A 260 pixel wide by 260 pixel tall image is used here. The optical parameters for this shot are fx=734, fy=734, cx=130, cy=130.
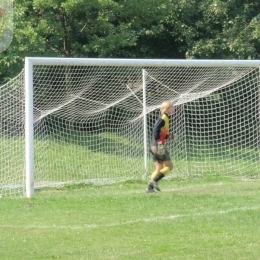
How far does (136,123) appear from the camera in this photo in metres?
17.6

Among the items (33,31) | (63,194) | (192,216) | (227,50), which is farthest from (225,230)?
(227,50)

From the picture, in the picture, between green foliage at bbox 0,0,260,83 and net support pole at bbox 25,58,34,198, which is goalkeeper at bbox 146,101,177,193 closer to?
net support pole at bbox 25,58,34,198

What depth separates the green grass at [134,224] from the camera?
8.54 metres

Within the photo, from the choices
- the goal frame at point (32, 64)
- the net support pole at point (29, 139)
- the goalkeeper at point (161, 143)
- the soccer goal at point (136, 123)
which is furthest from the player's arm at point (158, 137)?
the soccer goal at point (136, 123)

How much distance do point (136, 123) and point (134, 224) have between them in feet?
24.3

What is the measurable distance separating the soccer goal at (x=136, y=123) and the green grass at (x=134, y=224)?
240 centimetres

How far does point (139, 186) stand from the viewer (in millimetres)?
15008

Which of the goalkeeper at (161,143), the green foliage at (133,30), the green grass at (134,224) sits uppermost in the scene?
the green foliage at (133,30)

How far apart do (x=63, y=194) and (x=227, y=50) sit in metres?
11.3

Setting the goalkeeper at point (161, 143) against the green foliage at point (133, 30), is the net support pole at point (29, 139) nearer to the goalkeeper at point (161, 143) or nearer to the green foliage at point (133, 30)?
the goalkeeper at point (161, 143)

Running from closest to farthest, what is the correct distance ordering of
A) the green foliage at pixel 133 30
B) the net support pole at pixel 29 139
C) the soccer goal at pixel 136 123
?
the net support pole at pixel 29 139 → the soccer goal at pixel 136 123 → the green foliage at pixel 133 30

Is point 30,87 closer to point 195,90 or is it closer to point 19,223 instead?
point 19,223

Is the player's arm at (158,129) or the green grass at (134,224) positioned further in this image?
the player's arm at (158,129)

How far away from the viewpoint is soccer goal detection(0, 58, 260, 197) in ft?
54.8
